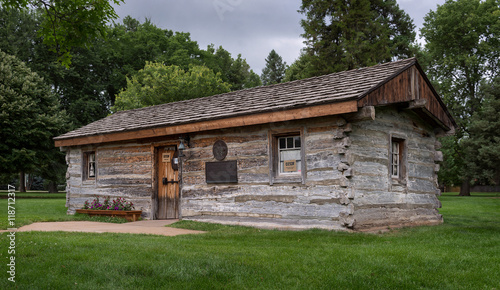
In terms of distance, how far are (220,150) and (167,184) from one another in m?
2.60

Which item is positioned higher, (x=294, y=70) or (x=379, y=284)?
(x=294, y=70)

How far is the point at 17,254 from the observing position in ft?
21.1

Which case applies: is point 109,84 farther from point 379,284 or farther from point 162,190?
point 379,284

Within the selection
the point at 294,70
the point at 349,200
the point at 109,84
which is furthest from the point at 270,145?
the point at 109,84

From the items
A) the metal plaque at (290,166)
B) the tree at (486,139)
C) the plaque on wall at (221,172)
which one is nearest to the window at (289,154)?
the metal plaque at (290,166)

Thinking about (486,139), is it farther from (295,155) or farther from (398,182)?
(295,155)

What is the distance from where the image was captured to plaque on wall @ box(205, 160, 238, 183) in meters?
11.8

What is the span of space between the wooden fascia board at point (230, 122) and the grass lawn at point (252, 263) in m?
2.74

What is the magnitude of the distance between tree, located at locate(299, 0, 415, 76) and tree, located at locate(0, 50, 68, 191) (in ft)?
57.0

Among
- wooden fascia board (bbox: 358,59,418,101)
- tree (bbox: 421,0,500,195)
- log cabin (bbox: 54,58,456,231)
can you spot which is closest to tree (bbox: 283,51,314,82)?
tree (bbox: 421,0,500,195)

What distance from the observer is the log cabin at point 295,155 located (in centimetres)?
1015

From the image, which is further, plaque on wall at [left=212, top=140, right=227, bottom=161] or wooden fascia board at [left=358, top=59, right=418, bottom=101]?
plaque on wall at [left=212, top=140, right=227, bottom=161]

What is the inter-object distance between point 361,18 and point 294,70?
7.25 m

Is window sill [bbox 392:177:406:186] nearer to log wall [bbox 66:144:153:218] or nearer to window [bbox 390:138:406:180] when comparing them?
window [bbox 390:138:406:180]
